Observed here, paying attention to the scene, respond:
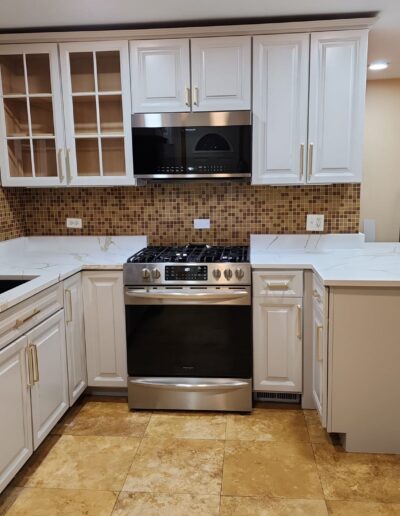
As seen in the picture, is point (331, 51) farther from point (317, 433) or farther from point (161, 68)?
point (317, 433)

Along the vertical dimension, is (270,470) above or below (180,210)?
below

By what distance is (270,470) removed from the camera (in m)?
2.25

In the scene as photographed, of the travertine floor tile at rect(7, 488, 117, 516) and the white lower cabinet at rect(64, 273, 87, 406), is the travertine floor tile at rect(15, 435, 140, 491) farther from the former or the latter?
the white lower cabinet at rect(64, 273, 87, 406)

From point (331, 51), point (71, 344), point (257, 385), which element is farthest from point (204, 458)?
point (331, 51)

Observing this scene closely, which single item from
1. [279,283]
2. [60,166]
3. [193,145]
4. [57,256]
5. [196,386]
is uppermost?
[193,145]

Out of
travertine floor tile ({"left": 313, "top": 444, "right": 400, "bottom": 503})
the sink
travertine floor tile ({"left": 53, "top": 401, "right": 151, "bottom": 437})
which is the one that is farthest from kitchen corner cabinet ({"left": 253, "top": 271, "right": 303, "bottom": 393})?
the sink

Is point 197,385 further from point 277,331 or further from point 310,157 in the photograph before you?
point 310,157

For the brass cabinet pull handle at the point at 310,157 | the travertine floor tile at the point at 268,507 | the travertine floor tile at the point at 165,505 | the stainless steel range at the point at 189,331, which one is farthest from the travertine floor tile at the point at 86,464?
the brass cabinet pull handle at the point at 310,157

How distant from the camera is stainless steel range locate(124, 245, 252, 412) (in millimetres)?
2709

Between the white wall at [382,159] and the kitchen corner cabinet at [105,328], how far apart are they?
2889 mm

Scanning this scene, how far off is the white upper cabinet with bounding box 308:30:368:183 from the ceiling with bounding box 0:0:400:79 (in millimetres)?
173

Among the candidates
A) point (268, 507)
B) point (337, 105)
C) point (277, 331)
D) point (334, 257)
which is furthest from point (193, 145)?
point (268, 507)

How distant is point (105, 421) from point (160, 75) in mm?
2124

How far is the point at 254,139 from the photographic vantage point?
2.88 meters
